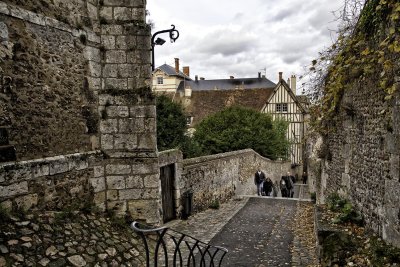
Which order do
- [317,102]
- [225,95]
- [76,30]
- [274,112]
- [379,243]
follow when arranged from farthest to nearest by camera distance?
[225,95] → [274,112] → [317,102] → [76,30] → [379,243]

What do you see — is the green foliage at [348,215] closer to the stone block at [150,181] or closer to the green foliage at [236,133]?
the stone block at [150,181]

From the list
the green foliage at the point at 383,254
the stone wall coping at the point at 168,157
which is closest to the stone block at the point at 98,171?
the stone wall coping at the point at 168,157

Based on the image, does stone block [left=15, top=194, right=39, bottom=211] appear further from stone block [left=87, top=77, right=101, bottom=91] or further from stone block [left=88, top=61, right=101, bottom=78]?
stone block [left=88, top=61, right=101, bottom=78]

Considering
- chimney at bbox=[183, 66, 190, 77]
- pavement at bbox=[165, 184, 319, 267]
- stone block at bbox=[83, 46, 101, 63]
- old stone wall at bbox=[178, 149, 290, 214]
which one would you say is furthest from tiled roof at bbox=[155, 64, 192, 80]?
stone block at bbox=[83, 46, 101, 63]

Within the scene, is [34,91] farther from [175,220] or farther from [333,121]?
[333,121]

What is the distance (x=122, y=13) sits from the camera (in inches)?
225

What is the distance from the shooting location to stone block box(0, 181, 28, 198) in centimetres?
397

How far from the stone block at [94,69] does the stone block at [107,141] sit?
3.09ft

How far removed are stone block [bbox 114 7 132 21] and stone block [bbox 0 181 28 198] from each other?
291cm

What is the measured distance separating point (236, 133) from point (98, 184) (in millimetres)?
14383

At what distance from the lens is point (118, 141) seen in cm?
574

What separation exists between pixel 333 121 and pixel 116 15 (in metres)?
5.55

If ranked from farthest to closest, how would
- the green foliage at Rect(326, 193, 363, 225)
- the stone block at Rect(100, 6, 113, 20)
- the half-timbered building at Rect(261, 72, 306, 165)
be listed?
the half-timbered building at Rect(261, 72, 306, 165), the green foliage at Rect(326, 193, 363, 225), the stone block at Rect(100, 6, 113, 20)

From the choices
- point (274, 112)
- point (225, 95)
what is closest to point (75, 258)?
point (274, 112)
